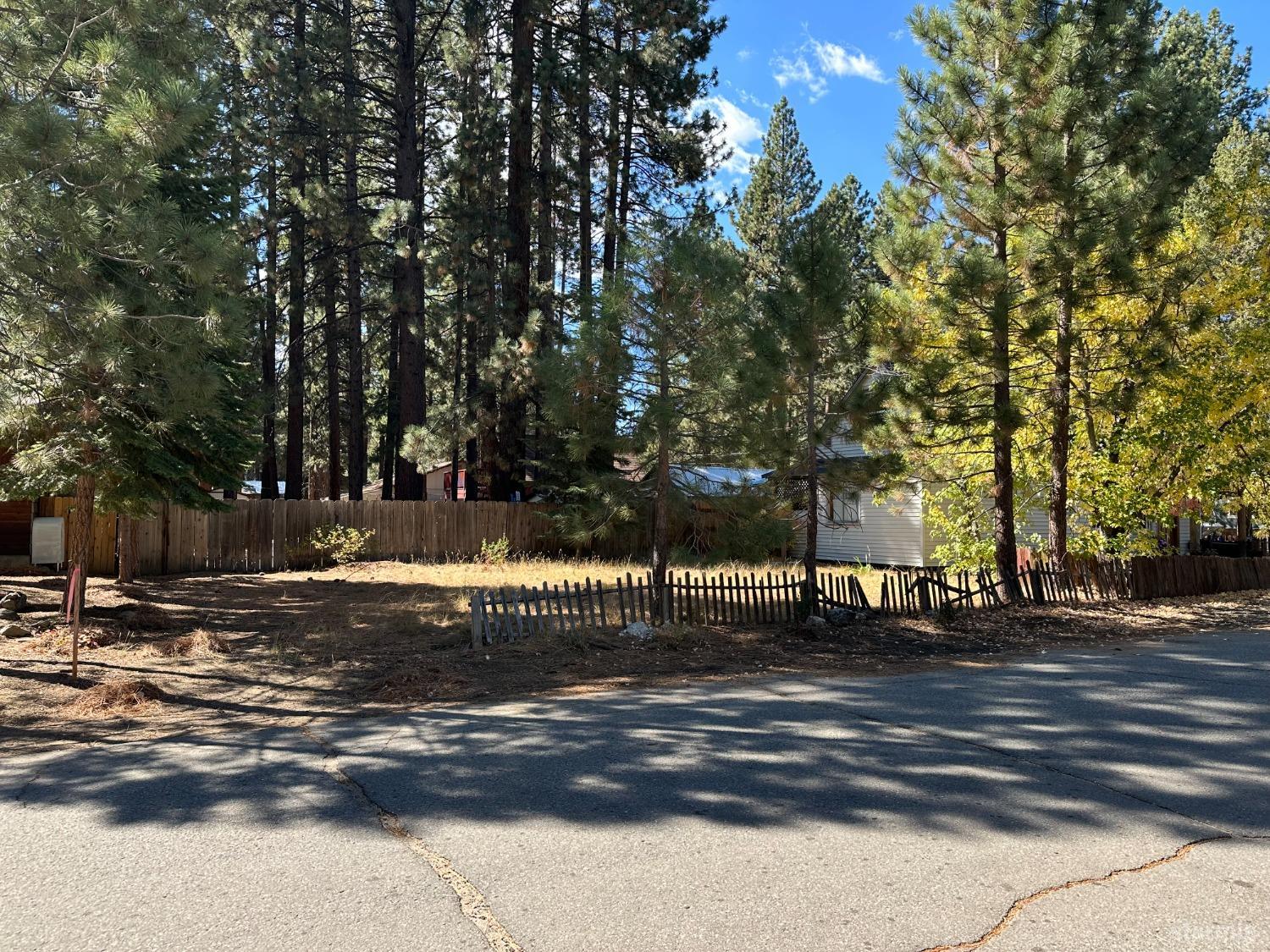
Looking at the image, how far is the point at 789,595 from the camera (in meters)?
12.5

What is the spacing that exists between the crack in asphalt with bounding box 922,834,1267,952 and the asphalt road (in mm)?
16

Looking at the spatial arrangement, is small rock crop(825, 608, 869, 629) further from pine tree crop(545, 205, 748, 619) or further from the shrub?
the shrub

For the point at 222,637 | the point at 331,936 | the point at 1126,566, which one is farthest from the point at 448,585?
the point at 331,936

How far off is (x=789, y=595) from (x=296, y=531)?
533 inches

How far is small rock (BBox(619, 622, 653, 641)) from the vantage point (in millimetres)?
10836

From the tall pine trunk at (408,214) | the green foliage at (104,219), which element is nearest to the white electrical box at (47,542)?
the tall pine trunk at (408,214)

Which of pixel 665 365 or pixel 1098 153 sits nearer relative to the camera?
pixel 665 365

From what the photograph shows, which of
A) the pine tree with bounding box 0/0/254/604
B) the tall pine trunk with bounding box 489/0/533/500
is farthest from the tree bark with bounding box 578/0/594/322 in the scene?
the pine tree with bounding box 0/0/254/604

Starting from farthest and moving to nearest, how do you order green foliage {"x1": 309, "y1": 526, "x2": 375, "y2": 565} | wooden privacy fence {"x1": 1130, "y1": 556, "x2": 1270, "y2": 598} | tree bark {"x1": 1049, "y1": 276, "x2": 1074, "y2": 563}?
green foliage {"x1": 309, "y1": 526, "x2": 375, "y2": 565} → wooden privacy fence {"x1": 1130, "y1": 556, "x2": 1270, "y2": 598} → tree bark {"x1": 1049, "y1": 276, "x2": 1074, "y2": 563}

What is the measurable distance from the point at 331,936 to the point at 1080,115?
46.0ft

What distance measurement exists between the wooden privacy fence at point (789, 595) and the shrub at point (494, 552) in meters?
6.20

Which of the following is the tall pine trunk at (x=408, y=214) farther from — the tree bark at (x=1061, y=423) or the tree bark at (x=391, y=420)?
the tree bark at (x=1061, y=423)

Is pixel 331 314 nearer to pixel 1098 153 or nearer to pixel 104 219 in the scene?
pixel 104 219

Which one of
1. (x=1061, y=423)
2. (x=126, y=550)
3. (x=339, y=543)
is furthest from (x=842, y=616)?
(x=339, y=543)
